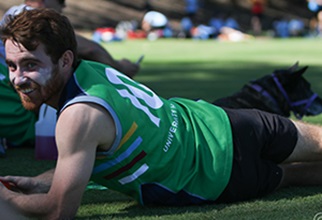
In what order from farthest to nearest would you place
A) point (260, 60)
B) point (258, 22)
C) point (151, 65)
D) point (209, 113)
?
1. point (258, 22)
2. point (260, 60)
3. point (151, 65)
4. point (209, 113)

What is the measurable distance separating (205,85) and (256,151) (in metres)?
6.71

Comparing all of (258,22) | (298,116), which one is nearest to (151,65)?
(298,116)

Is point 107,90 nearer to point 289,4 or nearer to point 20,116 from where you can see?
point 20,116

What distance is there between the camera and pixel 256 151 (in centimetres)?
440

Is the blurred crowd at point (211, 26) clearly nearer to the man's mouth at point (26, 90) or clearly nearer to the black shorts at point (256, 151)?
the black shorts at point (256, 151)

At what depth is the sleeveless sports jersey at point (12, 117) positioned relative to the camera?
21.2 feet

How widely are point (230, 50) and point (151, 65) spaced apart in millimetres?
5476

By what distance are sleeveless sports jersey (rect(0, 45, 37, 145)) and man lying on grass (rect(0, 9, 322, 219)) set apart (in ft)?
6.88

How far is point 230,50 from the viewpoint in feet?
64.2

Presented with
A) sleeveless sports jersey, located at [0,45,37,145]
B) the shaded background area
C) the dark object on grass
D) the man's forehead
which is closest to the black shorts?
the man's forehead

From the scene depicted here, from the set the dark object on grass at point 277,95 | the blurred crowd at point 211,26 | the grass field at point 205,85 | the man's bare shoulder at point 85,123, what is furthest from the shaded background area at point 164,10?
the man's bare shoulder at point 85,123

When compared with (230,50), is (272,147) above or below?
above

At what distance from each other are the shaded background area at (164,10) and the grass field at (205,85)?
22.7 feet

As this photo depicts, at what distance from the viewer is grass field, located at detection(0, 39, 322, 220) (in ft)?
13.6
